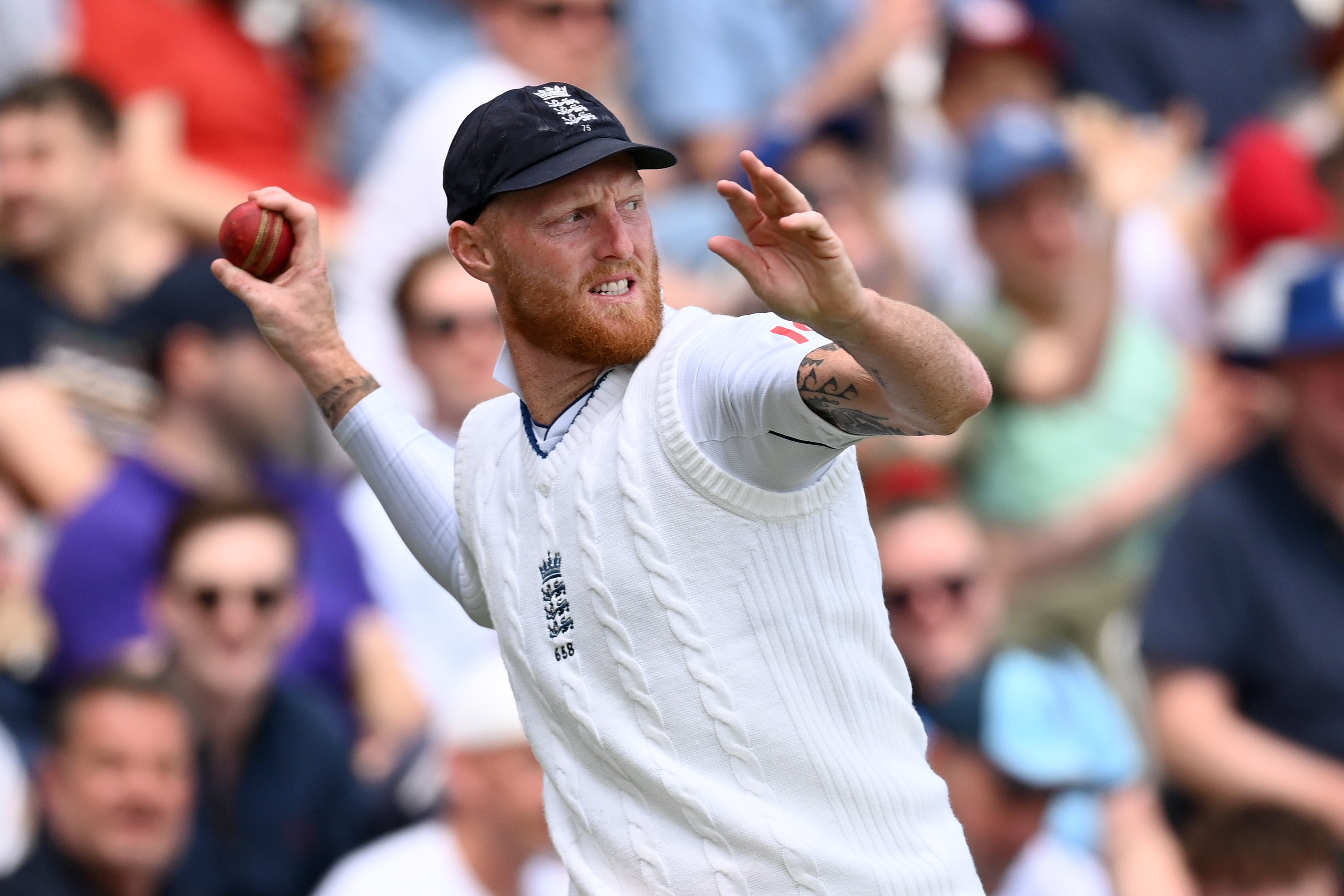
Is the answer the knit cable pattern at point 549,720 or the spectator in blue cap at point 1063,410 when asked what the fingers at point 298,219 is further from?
the spectator in blue cap at point 1063,410

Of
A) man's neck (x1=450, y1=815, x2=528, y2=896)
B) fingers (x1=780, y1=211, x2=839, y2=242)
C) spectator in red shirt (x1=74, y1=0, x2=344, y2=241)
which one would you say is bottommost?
man's neck (x1=450, y1=815, x2=528, y2=896)

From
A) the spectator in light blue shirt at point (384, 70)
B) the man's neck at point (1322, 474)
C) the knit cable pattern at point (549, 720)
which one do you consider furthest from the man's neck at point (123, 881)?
the man's neck at point (1322, 474)

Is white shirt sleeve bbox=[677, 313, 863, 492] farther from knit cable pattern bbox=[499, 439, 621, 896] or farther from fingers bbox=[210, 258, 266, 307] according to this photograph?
fingers bbox=[210, 258, 266, 307]

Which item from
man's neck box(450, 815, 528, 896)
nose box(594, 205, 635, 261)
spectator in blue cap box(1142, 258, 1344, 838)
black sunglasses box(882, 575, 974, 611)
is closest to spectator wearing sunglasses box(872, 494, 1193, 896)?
black sunglasses box(882, 575, 974, 611)

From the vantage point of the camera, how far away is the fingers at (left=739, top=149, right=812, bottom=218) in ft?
7.45

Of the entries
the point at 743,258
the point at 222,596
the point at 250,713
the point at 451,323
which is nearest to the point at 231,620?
the point at 222,596

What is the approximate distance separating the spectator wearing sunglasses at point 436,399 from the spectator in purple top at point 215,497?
0.10m

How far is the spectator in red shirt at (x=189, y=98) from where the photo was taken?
6.58 meters

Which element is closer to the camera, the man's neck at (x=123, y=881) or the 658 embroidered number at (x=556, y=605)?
the 658 embroidered number at (x=556, y=605)

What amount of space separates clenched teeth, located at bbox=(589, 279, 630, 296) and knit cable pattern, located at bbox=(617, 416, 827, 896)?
199 millimetres

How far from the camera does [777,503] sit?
8.37 feet

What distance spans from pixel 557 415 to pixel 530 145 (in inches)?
16.5

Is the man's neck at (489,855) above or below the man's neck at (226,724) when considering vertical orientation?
below

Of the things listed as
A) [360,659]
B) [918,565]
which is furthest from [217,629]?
[918,565]
